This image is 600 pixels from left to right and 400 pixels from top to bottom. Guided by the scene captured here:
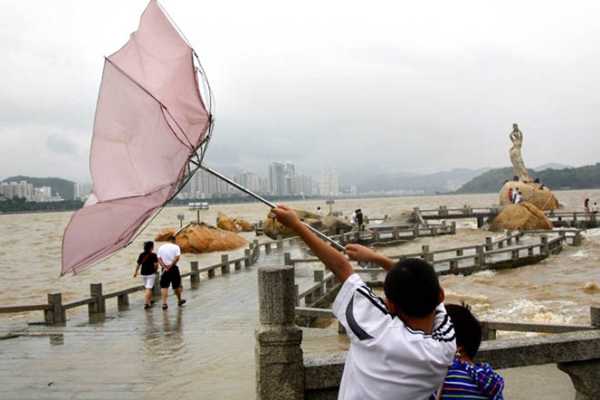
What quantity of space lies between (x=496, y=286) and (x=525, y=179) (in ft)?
125

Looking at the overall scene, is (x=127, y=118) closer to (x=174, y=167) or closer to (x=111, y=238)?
(x=174, y=167)

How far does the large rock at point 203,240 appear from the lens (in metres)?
36.7

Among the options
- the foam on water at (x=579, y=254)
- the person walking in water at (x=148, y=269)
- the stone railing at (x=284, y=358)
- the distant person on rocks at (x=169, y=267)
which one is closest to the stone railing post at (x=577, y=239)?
the foam on water at (x=579, y=254)

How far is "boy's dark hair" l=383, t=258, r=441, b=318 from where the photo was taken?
2346 millimetres

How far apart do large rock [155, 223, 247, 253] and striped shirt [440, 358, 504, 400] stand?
1377 inches

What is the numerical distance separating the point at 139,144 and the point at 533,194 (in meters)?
Answer: 54.1

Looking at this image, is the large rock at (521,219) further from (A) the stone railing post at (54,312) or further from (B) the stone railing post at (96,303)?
(A) the stone railing post at (54,312)

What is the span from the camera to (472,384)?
2.51 m

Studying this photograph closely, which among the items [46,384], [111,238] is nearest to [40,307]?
[46,384]

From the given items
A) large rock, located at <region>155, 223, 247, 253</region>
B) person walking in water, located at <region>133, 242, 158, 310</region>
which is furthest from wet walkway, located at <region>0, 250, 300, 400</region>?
large rock, located at <region>155, 223, 247, 253</region>

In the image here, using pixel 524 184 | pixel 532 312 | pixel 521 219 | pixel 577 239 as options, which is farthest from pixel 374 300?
pixel 524 184

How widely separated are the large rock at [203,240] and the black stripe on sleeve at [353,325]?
34958mm

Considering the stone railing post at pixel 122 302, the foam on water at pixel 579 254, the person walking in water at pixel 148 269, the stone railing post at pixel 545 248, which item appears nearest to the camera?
the person walking in water at pixel 148 269

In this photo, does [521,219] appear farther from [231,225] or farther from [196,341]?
[196,341]
